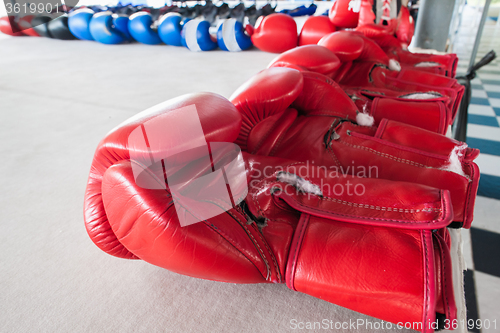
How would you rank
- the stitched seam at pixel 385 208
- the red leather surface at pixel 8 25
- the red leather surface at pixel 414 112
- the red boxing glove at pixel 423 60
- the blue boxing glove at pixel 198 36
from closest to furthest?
the stitched seam at pixel 385 208
the red leather surface at pixel 414 112
the red boxing glove at pixel 423 60
the blue boxing glove at pixel 198 36
the red leather surface at pixel 8 25

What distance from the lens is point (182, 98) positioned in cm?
73

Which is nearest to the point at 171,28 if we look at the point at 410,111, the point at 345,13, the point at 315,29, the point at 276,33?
the point at 276,33

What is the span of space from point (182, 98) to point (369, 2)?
7.25 ft

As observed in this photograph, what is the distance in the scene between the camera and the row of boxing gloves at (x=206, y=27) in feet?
9.03

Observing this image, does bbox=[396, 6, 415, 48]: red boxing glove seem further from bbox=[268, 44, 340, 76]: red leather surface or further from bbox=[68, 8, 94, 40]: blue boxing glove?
bbox=[68, 8, 94, 40]: blue boxing glove

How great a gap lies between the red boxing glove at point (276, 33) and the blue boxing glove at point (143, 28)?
1.66 meters

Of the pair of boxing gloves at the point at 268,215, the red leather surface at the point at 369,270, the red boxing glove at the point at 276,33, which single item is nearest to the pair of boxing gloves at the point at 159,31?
the red boxing glove at the point at 276,33

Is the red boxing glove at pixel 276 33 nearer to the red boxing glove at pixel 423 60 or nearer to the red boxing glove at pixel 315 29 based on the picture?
the red boxing glove at pixel 315 29

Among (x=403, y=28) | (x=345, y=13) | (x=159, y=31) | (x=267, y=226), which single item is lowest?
(x=267, y=226)

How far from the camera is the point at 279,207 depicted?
734 millimetres

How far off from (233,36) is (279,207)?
10.8 feet

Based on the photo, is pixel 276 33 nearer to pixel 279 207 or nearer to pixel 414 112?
pixel 414 112

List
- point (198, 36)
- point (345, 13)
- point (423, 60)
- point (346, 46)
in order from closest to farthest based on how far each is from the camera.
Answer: point (346, 46), point (423, 60), point (345, 13), point (198, 36)

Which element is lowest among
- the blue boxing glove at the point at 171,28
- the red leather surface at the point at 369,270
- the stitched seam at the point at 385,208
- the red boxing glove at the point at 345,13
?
the red leather surface at the point at 369,270
